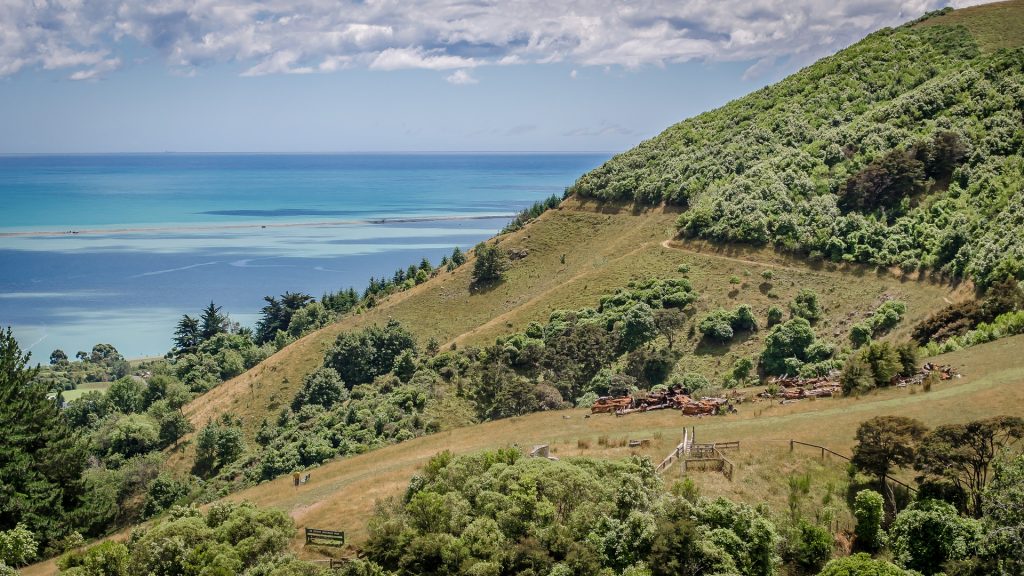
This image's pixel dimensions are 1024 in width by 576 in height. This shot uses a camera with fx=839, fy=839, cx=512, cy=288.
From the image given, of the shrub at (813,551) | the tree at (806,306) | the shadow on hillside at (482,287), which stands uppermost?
the shadow on hillside at (482,287)

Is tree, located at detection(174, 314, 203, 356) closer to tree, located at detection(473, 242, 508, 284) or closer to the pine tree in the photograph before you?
the pine tree

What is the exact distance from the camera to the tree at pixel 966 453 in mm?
→ 22828

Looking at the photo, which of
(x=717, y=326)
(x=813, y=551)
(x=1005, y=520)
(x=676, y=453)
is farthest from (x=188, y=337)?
→ (x=1005, y=520)

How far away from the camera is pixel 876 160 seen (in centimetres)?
5828

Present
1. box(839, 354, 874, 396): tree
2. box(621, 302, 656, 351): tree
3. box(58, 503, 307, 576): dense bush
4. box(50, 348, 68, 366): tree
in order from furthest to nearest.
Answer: box(50, 348, 68, 366): tree
box(621, 302, 656, 351): tree
box(839, 354, 874, 396): tree
box(58, 503, 307, 576): dense bush

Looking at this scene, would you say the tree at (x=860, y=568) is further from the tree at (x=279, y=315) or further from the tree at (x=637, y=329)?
the tree at (x=279, y=315)

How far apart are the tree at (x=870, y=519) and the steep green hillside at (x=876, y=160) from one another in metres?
23.9

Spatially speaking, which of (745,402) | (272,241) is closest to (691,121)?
(745,402)

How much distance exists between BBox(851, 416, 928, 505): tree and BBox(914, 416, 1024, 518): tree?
0.98 metres

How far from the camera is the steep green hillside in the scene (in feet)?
168

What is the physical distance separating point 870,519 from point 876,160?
136 ft

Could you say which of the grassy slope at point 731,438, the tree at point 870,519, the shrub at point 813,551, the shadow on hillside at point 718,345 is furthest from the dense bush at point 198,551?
the shadow on hillside at point 718,345

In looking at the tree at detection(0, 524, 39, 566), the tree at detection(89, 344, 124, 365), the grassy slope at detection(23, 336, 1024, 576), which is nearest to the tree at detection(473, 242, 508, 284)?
the grassy slope at detection(23, 336, 1024, 576)

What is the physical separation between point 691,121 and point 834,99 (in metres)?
15.3
